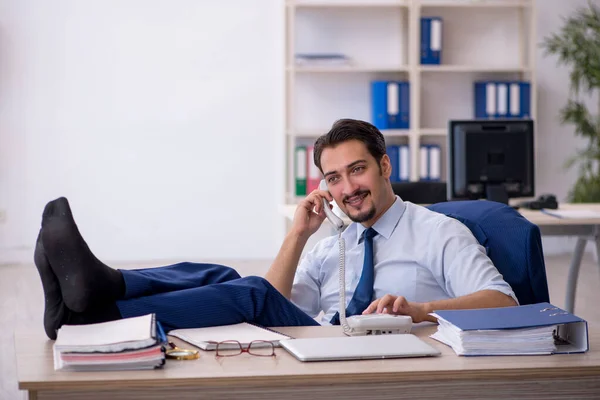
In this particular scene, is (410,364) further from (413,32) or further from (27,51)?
(27,51)

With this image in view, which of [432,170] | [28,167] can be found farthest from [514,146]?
[28,167]

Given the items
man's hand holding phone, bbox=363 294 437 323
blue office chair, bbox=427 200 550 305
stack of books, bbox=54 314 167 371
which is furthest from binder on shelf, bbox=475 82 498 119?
stack of books, bbox=54 314 167 371

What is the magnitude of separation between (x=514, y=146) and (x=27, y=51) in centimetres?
380

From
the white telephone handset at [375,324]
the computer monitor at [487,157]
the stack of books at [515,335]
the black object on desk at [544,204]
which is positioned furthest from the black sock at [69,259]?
the black object on desk at [544,204]

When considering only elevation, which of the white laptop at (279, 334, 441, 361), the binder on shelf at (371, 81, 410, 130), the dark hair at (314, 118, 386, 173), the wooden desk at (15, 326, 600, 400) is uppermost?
the binder on shelf at (371, 81, 410, 130)

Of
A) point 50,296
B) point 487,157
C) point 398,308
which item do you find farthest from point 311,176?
point 50,296

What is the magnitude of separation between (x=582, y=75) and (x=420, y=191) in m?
2.65

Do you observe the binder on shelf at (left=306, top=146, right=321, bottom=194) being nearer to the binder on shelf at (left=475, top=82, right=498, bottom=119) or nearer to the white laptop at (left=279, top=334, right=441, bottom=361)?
the binder on shelf at (left=475, top=82, right=498, bottom=119)

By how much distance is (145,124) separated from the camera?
6.66 meters

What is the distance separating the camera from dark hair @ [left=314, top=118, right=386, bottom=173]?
8.04ft

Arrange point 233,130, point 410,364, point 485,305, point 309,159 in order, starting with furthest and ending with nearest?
point 233,130 < point 309,159 < point 485,305 < point 410,364

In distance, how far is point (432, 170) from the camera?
6.46 m

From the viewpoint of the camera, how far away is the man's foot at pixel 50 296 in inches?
69.9

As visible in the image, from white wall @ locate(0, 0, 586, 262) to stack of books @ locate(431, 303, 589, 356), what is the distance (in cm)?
502
